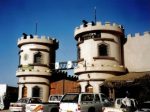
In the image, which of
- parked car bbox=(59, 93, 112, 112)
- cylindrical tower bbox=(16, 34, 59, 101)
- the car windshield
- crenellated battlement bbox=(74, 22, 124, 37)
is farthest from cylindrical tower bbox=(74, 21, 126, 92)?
the car windshield

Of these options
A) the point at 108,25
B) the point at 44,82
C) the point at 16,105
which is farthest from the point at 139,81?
the point at 44,82

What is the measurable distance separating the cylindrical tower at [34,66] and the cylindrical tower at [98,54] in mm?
6279

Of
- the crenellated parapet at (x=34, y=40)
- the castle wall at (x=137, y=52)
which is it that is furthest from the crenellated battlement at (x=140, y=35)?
the crenellated parapet at (x=34, y=40)

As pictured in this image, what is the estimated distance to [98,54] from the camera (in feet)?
91.3

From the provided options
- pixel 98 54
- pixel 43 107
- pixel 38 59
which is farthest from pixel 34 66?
pixel 43 107

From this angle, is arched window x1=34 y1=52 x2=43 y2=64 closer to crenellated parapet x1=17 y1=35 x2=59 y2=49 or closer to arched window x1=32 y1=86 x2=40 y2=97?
crenellated parapet x1=17 y1=35 x2=59 y2=49

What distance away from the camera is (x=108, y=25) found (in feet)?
93.0

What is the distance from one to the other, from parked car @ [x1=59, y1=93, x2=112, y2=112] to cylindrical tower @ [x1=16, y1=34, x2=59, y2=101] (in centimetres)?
1580

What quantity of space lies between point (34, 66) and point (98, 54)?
9.34 meters

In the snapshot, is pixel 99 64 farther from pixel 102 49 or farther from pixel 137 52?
pixel 137 52

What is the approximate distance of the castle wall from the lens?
2825cm

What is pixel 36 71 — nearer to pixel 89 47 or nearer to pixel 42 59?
pixel 42 59

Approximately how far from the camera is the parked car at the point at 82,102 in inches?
620

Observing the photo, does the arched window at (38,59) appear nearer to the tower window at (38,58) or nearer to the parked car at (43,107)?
the tower window at (38,58)
